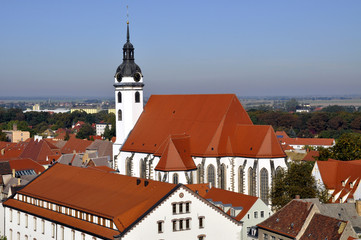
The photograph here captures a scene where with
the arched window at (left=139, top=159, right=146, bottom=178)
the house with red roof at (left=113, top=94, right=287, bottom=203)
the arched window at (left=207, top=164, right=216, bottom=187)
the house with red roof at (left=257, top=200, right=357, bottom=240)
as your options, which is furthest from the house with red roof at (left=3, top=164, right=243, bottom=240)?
the arched window at (left=139, top=159, right=146, bottom=178)

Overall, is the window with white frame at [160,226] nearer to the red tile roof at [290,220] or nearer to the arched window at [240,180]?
the red tile roof at [290,220]

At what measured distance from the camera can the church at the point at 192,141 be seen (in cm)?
7869

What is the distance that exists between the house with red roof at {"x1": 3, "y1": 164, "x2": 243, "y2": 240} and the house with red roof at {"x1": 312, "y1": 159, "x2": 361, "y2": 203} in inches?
1017

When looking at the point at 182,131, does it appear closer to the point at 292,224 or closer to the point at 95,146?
the point at 292,224

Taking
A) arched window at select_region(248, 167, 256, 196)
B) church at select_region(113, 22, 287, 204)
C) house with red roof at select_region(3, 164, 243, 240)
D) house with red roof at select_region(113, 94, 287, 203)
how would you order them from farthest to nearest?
church at select_region(113, 22, 287, 204) < house with red roof at select_region(113, 94, 287, 203) < arched window at select_region(248, 167, 256, 196) < house with red roof at select_region(3, 164, 243, 240)

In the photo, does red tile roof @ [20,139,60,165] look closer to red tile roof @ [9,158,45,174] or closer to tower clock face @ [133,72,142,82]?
red tile roof @ [9,158,45,174]

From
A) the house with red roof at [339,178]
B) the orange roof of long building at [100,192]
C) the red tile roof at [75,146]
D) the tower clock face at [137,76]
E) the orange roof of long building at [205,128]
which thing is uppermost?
the tower clock face at [137,76]

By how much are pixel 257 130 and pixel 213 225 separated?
86.4ft

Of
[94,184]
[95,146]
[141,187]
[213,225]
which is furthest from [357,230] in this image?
[95,146]

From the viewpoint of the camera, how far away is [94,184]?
61906mm

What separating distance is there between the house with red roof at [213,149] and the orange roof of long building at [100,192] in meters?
15.4

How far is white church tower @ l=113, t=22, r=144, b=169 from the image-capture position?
9294 cm

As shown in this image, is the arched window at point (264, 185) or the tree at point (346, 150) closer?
the arched window at point (264, 185)

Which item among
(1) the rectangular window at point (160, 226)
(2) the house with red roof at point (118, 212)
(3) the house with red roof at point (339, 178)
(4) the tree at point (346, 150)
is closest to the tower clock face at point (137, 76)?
(3) the house with red roof at point (339, 178)
